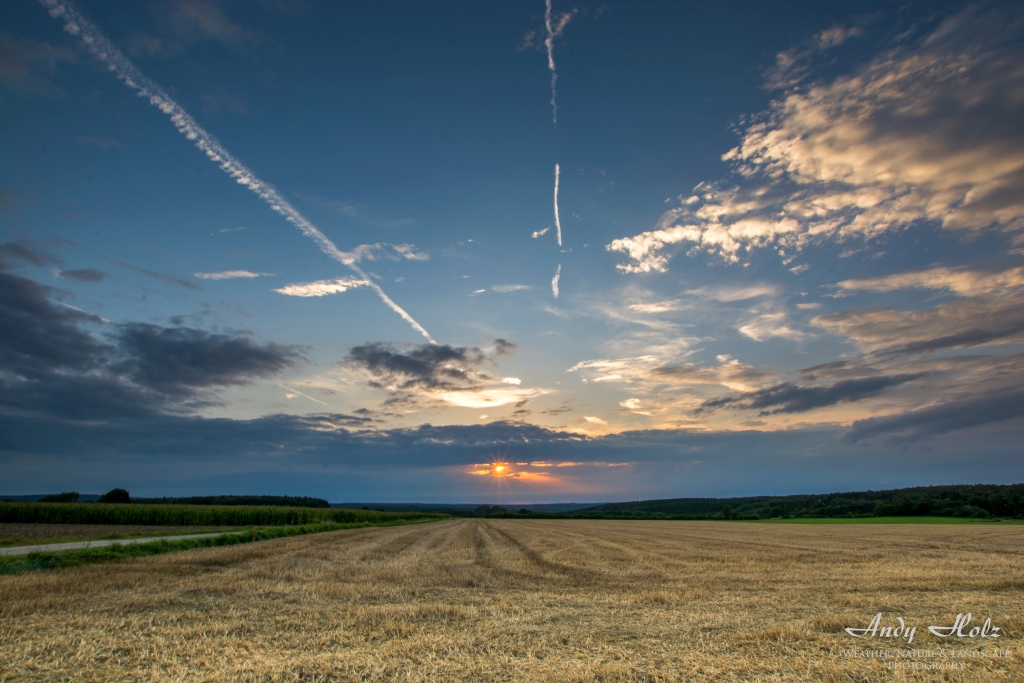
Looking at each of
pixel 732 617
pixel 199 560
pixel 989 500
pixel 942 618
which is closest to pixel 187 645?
pixel 732 617

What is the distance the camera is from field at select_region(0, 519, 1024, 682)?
6906 millimetres

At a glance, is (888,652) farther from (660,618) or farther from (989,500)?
(989,500)

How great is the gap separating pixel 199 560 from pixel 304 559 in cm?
382

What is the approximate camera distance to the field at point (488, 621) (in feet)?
22.7

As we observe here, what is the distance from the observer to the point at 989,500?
99.2 meters
